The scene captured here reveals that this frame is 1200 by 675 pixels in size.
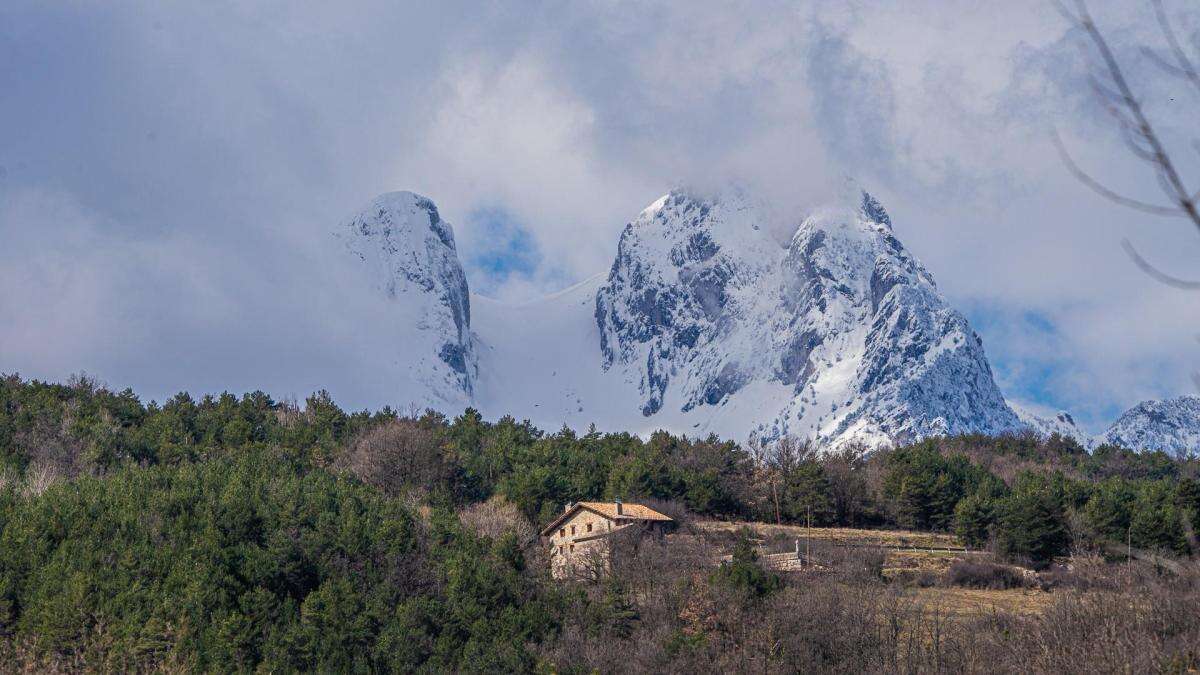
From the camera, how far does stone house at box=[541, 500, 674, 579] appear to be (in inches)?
2977

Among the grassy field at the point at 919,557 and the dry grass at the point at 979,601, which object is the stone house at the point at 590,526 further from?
the dry grass at the point at 979,601

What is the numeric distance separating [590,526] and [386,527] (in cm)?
1862

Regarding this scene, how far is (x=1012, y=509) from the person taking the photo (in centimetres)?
8338

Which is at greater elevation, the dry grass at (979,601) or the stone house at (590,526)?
the stone house at (590,526)

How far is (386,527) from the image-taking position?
66750 millimetres

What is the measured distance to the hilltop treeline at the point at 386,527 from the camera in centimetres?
5428

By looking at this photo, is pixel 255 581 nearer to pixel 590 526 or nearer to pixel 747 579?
pixel 747 579

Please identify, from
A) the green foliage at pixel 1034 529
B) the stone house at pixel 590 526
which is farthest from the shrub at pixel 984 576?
the stone house at pixel 590 526

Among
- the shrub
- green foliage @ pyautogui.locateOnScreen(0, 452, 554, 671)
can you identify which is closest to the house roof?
green foliage @ pyautogui.locateOnScreen(0, 452, 554, 671)

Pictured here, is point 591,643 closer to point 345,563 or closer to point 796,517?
point 345,563

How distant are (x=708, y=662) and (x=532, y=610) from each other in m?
10.8

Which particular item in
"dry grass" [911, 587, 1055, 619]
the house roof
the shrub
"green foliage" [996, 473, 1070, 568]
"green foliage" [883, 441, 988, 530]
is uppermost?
"green foliage" [883, 441, 988, 530]

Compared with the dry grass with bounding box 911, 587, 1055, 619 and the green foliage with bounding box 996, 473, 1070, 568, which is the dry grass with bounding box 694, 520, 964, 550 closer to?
the green foliage with bounding box 996, 473, 1070, 568

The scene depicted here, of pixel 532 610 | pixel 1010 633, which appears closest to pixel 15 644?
pixel 532 610
